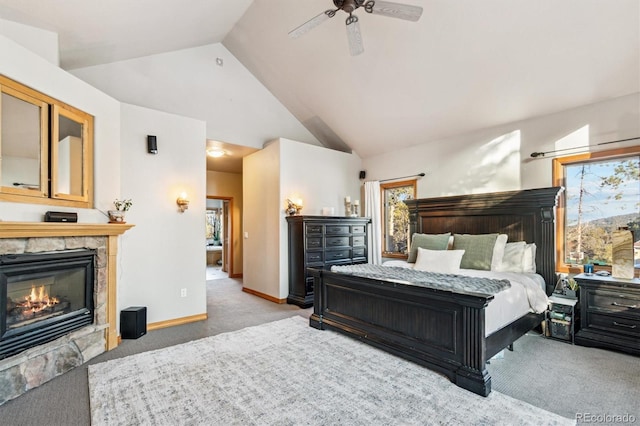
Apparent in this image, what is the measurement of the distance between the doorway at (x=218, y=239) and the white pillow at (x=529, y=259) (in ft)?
16.6

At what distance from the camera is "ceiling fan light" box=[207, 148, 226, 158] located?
585 centimetres

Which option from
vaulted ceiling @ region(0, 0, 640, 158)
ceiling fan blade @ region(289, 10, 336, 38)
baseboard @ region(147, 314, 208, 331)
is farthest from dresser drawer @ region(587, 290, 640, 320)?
baseboard @ region(147, 314, 208, 331)

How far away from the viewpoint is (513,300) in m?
3.00

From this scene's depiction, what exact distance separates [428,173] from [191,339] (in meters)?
4.41

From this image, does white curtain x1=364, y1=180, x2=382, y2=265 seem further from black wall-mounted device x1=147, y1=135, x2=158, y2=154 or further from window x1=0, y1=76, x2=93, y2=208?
window x1=0, y1=76, x2=93, y2=208

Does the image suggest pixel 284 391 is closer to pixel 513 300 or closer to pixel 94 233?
pixel 513 300

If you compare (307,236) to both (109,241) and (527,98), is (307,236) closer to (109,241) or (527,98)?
(109,241)

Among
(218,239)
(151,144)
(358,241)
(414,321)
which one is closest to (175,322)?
(151,144)

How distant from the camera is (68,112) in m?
3.13

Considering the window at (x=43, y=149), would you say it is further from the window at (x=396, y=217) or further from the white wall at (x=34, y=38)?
the window at (x=396, y=217)

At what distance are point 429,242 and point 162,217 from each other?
375 cm

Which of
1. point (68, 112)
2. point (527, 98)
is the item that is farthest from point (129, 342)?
point (527, 98)

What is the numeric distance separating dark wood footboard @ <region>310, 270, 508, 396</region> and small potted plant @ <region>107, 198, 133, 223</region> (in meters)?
2.33

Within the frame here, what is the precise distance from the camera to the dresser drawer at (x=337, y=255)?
541cm
